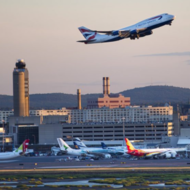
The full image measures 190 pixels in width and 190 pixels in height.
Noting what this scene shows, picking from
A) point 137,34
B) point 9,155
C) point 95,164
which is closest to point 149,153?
point 95,164

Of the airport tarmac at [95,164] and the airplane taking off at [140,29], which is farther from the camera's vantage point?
the airport tarmac at [95,164]

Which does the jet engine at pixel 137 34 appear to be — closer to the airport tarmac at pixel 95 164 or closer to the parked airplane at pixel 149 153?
the airport tarmac at pixel 95 164

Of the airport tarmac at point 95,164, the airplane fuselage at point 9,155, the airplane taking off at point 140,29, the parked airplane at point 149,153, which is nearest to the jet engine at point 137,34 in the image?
the airplane taking off at point 140,29

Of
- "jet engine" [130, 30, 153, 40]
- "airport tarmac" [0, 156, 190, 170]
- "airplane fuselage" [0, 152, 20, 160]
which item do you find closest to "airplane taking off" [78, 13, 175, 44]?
"jet engine" [130, 30, 153, 40]

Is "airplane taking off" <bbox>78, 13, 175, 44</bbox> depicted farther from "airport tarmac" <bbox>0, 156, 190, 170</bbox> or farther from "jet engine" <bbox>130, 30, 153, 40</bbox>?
"airport tarmac" <bbox>0, 156, 190, 170</bbox>

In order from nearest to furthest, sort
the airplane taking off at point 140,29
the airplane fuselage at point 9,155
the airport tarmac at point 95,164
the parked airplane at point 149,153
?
the airplane taking off at point 140,29 < the airport tarmac at point 95,164 < the airplane fuselage at point 9,155 < the parked airplane at point 149,153

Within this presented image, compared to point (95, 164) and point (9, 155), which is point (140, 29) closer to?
point (95, 164)

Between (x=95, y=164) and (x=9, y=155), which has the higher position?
(x=9, y=155)

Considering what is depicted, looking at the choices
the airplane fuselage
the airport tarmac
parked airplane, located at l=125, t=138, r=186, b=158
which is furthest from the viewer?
parked airplane, located at l=125, t=138, r=186, b=158

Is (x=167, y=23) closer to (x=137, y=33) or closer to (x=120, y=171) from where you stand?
(x=137, y=33)

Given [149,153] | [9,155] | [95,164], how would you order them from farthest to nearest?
[149,153], [9,155], [95,164]

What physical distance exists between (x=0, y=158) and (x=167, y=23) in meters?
56.6

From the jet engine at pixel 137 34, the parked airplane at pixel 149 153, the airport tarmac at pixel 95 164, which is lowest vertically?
the airport tarmac at pixel 95 164

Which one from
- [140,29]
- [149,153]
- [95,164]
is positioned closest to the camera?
[140,29]
